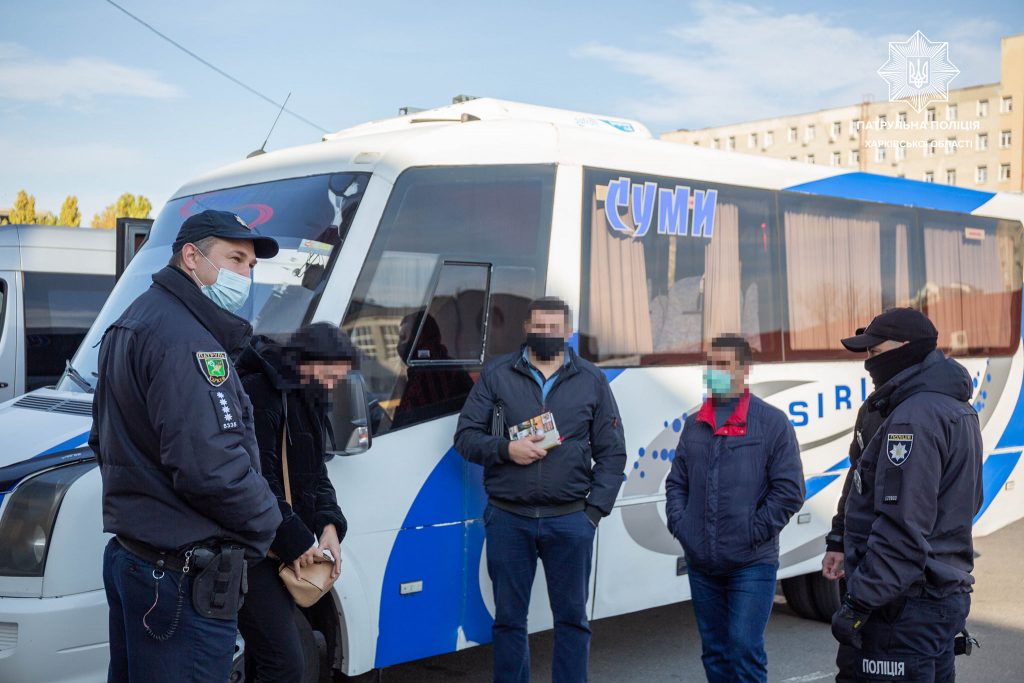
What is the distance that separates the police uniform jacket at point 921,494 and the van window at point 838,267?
304 centimetres

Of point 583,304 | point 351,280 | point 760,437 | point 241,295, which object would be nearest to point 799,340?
point 583,304

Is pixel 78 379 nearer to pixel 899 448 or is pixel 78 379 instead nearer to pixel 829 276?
pixel 899 448

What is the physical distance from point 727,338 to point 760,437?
477mm

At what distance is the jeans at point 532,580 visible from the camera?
488 cm

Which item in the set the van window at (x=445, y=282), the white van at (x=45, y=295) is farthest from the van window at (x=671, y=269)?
the white van at (x=45, y=295)

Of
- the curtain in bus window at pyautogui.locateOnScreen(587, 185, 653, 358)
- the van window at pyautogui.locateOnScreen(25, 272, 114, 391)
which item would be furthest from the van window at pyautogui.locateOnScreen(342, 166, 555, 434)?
the van window at pyautogui.locateOnScreen(25, 272, 114, 391)

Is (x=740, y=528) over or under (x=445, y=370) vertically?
under

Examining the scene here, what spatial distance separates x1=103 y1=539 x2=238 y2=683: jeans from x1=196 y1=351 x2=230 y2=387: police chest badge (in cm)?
57

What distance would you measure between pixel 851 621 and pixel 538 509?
5.68ft

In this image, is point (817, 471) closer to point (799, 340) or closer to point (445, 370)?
point (799, 340)

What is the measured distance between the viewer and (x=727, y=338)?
15.2 ft

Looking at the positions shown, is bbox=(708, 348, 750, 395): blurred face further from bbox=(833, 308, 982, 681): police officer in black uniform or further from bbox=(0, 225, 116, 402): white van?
bbox=(0, 225, 116, 402): white van

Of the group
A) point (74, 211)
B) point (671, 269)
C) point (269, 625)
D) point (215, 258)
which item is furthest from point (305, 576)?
point (74, 211)

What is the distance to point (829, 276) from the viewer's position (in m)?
6.98
